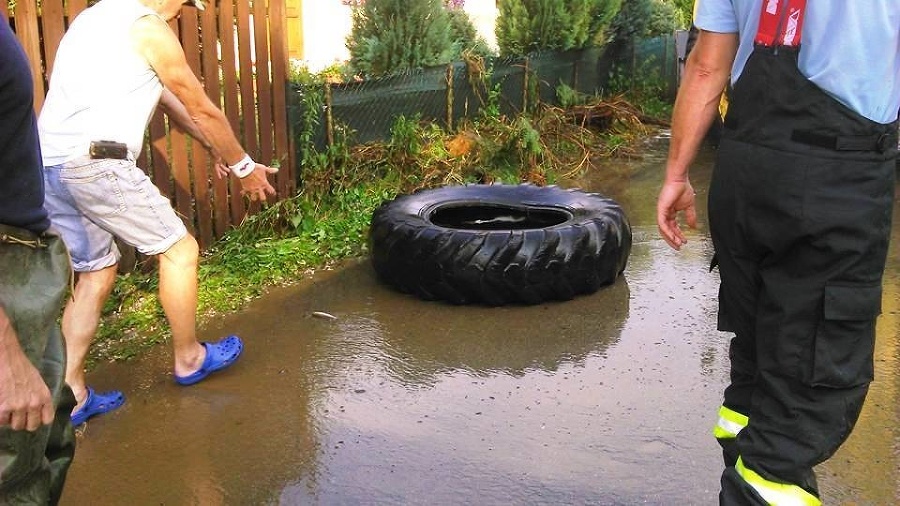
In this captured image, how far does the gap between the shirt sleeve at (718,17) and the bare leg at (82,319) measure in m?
2.51

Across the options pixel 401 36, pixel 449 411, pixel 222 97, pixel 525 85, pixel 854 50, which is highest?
pixel 854 50

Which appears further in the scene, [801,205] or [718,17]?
[718,17]

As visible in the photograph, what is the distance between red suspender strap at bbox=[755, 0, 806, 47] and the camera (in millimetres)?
2025

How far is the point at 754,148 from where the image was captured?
2.09 metres

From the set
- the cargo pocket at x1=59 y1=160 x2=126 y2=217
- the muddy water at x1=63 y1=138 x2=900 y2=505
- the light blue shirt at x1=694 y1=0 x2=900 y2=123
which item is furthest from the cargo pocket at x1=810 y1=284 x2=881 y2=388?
the cargo pocket at x1=59 y1=160 x2=126 y2=217

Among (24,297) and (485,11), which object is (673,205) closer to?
(24,297)

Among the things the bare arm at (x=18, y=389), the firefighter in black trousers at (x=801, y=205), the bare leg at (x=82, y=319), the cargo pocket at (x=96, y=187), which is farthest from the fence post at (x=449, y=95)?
the bare arm at (x=18, y=389)

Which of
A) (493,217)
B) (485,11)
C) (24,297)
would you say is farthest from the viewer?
(485,11)

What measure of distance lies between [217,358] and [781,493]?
8.16ft

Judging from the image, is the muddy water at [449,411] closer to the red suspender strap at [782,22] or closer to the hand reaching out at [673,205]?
the hand reaching out at [673,205]

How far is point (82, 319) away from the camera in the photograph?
3.56 metres

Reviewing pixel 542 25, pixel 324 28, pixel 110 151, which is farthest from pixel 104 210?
pixel 324 28

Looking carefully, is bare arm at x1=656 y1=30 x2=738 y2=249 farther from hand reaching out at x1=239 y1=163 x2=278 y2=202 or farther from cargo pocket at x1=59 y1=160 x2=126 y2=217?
cargo pocket at x1=59 y1=160 x2=126 y2=217

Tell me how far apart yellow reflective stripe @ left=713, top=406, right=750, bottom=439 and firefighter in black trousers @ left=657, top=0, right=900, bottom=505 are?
15cm
